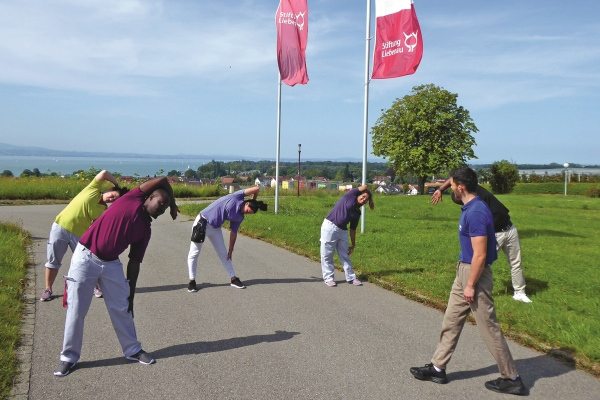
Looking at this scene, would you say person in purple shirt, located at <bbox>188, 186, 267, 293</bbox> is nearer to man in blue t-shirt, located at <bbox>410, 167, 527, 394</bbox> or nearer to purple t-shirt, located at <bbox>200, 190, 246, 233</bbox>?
purple t-shirt, located at <bbox>200, 190, 246, 233</bbox>

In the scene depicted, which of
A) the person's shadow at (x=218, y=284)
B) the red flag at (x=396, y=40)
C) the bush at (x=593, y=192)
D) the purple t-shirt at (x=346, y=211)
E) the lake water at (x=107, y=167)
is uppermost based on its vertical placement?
the red flag at (x=396, y=40)

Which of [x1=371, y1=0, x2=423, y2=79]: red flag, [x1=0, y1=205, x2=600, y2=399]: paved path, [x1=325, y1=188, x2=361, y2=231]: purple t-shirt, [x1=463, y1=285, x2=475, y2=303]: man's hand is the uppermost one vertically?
[x1=371, y1=0, x2=423, y2=79]: red flag

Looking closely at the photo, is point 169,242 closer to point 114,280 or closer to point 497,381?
point 114,280

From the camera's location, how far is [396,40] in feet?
43.8

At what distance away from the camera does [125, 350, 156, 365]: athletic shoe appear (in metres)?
5.05

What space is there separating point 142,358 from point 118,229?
1320 mm

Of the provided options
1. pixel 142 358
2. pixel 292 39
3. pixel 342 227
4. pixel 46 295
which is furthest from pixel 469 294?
pixel 292 39

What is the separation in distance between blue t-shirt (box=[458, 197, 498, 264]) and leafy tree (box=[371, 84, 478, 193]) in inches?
1683

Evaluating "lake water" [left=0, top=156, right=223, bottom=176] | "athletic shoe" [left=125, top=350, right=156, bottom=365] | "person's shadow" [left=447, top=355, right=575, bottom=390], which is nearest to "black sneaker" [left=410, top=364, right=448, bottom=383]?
"person's shadow" [left=447, top=355, right=575, bottom=390]

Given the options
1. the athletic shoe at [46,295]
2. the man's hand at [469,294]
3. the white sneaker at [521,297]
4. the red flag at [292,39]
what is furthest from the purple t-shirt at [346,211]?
the red flag at [292,39]

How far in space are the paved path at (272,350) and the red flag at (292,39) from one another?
9.85 m

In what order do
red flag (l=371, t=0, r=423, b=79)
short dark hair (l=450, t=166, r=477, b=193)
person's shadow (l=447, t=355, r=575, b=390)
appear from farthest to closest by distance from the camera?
1. red flag (l=371, t=0, r=423, b=79)
2. person's shadow (l=447, t=355, r=575, b=390)
3. short dark hair (l=450, t=166, r=477, b=193)

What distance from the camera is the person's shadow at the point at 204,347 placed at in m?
5.07

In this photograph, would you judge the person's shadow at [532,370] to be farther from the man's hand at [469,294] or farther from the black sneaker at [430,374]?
the man's hand at [469,294]
